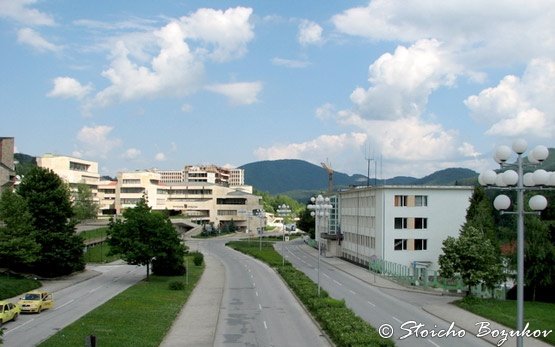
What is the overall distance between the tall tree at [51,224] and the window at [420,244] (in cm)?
3285

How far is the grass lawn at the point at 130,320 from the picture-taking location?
26.0 meters

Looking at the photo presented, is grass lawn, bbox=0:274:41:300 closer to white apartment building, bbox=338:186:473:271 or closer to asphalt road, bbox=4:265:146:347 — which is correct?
asphalt road, bbox=4:265:146:347

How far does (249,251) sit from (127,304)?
2153 inches

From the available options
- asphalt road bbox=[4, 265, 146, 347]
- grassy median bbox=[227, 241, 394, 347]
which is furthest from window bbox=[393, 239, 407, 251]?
asphalt road bbox=[4, 265, 146, 347]

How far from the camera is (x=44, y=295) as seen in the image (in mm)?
37000

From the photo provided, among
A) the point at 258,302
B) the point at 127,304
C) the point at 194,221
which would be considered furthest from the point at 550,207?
the point at 194,221

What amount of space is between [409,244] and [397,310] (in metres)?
25.5

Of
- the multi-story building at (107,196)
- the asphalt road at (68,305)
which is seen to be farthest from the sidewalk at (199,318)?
the multi-story building at (107,196)

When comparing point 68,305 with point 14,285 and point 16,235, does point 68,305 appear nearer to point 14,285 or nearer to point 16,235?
point 14,285

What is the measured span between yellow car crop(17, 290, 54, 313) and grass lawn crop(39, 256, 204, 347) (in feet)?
10.9

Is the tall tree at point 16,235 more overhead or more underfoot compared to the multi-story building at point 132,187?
more underfoot

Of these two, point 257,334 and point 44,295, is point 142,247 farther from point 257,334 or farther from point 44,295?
point 257,334

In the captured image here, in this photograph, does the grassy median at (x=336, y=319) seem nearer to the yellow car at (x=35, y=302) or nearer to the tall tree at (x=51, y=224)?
the yellow car at (x=35, y=302)

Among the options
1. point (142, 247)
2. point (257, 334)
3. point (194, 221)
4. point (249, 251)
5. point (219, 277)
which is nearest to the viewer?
point (257, 334)
